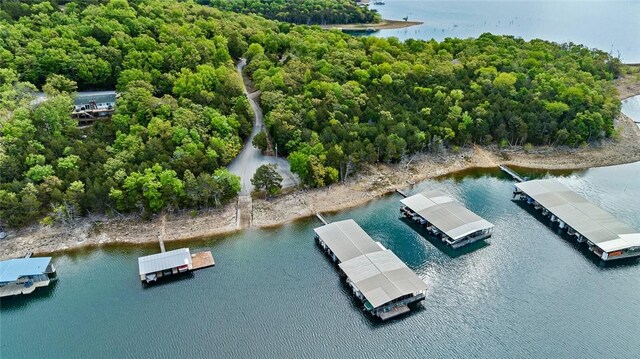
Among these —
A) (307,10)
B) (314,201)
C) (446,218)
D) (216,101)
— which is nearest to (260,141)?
(216,101)

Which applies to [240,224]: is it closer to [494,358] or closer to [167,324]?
[167,324]

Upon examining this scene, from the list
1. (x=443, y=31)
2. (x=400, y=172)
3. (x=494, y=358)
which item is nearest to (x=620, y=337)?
(x=494, y=358)

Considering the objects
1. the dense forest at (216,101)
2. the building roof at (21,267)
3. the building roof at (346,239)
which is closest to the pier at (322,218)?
the building roof at (346,239)

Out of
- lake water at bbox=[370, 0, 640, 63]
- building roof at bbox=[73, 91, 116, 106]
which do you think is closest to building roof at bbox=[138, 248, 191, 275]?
building roof at bbox=[73, 91, 116, 106]

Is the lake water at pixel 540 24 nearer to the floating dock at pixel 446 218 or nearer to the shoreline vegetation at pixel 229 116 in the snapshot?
the shoreline vegetation at pixel 229 116

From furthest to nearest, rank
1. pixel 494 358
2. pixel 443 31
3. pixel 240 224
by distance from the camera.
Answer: pixel 443 31 → pixel 240 224 → pixel 494 358

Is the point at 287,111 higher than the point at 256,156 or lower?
higher

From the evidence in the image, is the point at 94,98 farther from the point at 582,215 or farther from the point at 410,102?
the point at 582,215
